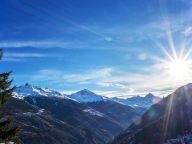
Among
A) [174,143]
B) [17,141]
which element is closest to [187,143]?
[174,143]

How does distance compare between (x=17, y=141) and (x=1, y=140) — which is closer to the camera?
(x=1, y=140)

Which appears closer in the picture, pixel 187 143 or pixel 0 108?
pixel 0 108

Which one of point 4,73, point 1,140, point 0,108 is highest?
point 4,73

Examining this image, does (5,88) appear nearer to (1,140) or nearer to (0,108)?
(0,108)

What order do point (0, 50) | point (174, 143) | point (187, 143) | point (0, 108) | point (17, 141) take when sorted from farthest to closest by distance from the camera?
point (174, 143) < point (187, 143) < point (17, 141) < point (0, 108) < point (0, 50)

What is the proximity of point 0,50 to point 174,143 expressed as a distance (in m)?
186

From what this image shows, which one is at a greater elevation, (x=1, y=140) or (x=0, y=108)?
(x=0, y=108)

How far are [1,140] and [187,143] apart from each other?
560 ft

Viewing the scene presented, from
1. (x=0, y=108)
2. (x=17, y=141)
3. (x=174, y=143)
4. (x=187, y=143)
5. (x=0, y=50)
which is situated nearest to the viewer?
(x=0, y=50)

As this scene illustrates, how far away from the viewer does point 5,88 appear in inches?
1034

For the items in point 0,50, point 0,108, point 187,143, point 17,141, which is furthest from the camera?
point 187,143

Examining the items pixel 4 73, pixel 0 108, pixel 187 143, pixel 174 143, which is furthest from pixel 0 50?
pixel 174 143

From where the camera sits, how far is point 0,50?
25062mm

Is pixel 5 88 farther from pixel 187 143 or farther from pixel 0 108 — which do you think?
pixel 187 143
